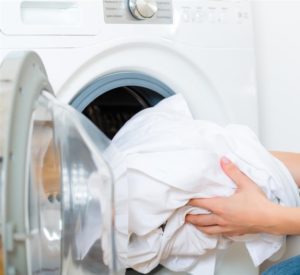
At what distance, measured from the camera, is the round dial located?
0.96m

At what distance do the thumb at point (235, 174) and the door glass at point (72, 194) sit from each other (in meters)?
0.21

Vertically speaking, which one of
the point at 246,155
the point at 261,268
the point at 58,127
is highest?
the point at 58,127

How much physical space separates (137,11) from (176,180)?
0.34 metres

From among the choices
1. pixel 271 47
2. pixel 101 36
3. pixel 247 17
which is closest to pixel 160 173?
pixel 101 36

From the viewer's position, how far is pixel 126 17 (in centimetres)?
96

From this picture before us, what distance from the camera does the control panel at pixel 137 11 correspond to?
0.95 m

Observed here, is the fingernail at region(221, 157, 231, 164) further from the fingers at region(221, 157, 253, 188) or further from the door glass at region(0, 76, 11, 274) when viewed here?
the door glass at region(0, 76, 11, 274)

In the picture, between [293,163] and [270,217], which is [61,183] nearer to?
[270,217]

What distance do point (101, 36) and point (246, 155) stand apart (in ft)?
1.06

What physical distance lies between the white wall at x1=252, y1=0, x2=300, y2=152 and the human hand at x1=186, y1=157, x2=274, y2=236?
43 cm

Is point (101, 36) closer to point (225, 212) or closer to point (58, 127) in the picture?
point (58, 127)

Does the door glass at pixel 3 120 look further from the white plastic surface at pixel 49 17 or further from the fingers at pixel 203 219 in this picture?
the fingers at pixel 203 219

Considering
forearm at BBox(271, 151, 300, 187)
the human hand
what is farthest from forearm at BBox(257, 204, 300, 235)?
forearm at BBox(271, 151, 300, 187)

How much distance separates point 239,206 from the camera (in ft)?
2.83
